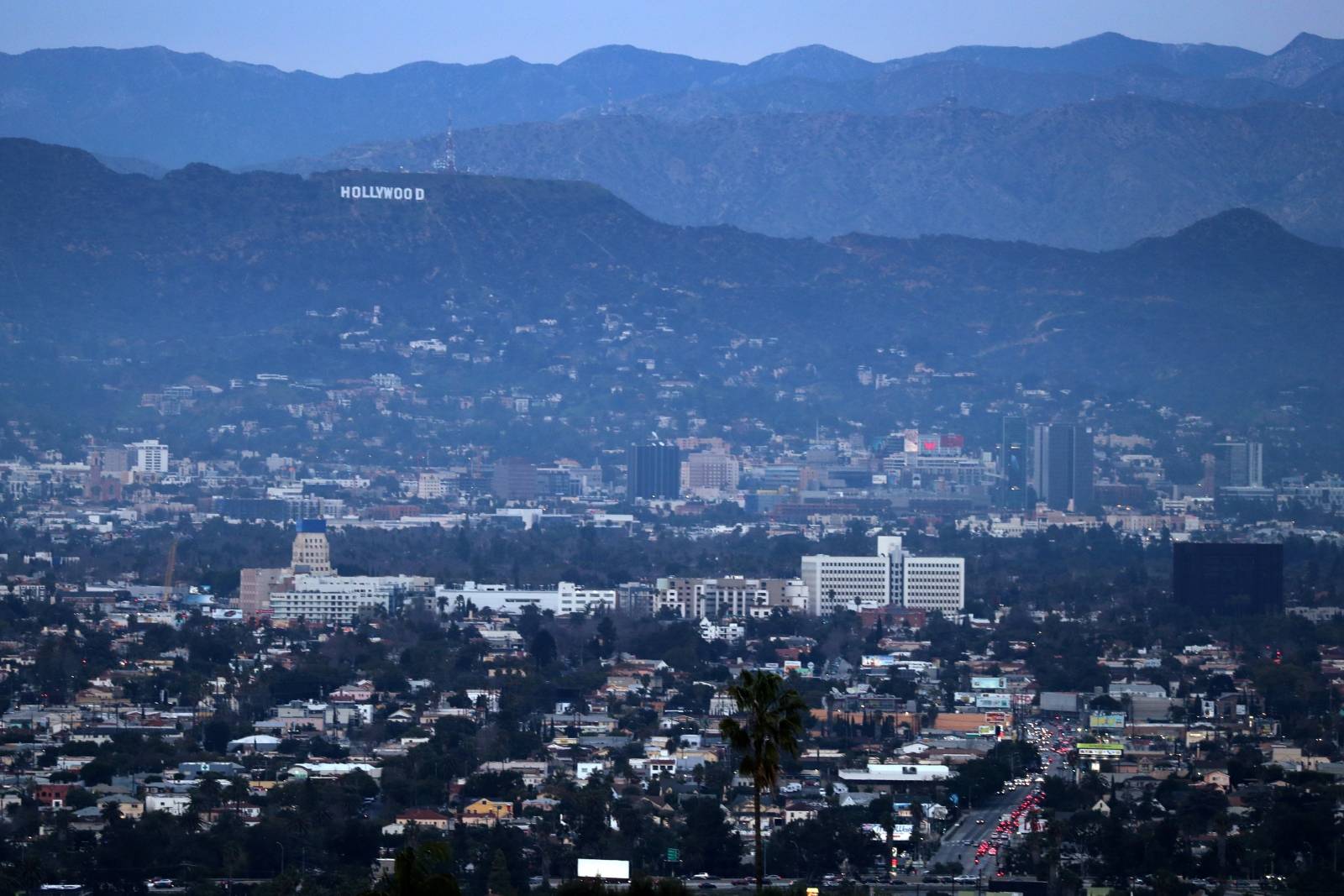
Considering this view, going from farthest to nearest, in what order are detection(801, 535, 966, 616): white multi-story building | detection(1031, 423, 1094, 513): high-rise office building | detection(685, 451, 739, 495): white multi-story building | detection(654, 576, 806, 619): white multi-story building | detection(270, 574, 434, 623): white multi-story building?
1. detection(685, 451, 739, 495): white multi-story building
2. detection(1031, 423, 1094, 513): high-rise office building
3. detection(801, 535, 966, 616): white multi-story building
4. detection(654, 576, 806, 619): white multi-story building
5. detection(270, 574, 434, 623): white multi-story building

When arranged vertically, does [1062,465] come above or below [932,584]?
above

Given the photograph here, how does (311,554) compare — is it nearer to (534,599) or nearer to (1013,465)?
(534,599)

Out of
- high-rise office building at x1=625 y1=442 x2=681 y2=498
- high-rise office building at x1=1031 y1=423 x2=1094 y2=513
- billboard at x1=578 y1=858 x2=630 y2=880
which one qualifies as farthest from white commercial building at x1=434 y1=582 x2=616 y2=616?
high-rise office building at x1=1031 y1=423 x2=1094 y2=513

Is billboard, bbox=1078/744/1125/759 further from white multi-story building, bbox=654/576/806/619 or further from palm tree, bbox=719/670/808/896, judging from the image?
white multi-story building, bbox=654/576/806/619

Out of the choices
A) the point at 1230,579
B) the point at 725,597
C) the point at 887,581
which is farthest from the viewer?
the point at 887,581

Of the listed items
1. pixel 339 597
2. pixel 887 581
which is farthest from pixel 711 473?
pixel 339 597

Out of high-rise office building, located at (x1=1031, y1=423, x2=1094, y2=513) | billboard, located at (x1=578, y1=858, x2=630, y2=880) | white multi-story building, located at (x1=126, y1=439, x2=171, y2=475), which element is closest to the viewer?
billboard, located at (x1=578, y1=858, x2=630, y2=880)
